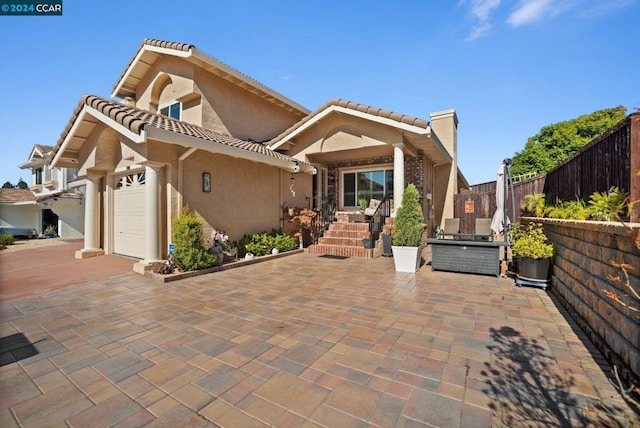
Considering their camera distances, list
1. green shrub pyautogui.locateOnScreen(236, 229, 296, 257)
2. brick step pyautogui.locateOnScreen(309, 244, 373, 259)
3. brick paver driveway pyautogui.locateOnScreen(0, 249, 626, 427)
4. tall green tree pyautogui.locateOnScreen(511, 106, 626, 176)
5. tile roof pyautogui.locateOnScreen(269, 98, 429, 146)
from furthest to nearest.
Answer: tall green tree pyautogui.locateOnScreen(511, 106, 626, 176)
brick step pyautogui.locateOnScreen(309, 244, 373, 259)
green shrub pyautogui.locateOnScreen(236, 229, 296, 257)
tile roof pyautogui.locateOnScreen(269, 98, 429, 146)
brick paver driveway pyautogui.locateOnScreen(0, 249, 626, 427)

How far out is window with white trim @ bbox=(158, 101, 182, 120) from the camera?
1110cm

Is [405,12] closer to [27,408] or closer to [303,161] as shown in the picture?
[303,161]

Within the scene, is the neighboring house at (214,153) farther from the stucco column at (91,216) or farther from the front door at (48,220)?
the front door at (48,220)

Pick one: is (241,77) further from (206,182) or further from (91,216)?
(91,216)

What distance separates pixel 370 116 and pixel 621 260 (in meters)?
7.71

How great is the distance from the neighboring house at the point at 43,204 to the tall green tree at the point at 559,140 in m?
40.3

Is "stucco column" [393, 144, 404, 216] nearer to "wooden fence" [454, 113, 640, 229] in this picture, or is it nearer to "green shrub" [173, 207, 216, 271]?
"wooden fence" [454, 113, 640, 229]

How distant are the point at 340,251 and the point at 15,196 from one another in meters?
26.6

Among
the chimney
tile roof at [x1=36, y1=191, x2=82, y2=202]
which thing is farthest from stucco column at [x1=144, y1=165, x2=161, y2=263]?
tile roof at [x1=36, y1=191, x2=82, y2=202]

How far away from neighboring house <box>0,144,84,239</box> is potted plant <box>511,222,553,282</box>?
2382 centimetres

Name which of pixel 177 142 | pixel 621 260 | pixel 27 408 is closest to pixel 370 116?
pixel 177 142

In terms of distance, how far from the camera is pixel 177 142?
672 centimetres

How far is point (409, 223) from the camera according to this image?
709cm

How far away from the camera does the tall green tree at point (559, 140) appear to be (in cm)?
2719
